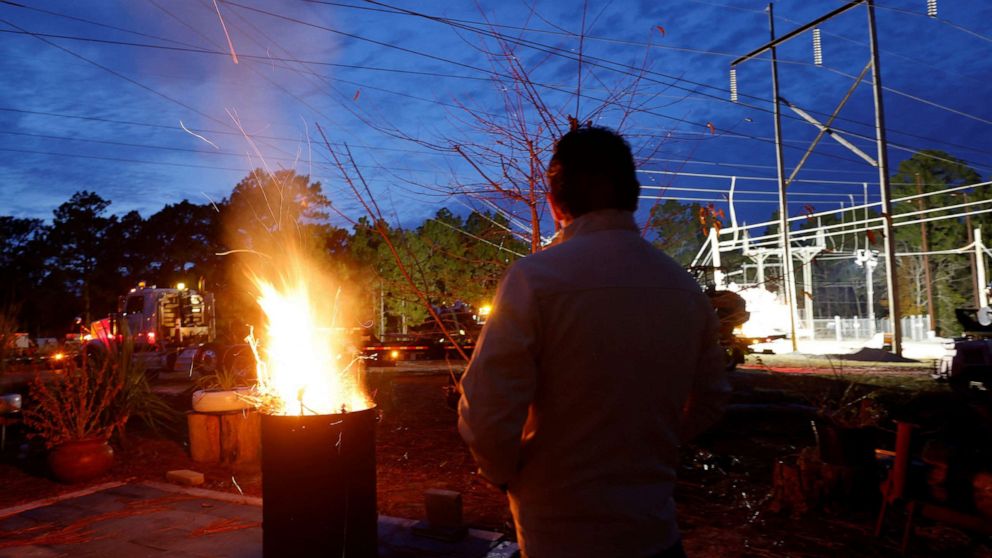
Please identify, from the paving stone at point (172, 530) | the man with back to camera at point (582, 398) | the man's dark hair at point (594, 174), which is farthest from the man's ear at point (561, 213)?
the paving stone at point (172, 530)

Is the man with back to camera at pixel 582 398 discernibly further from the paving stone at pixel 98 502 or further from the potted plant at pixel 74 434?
the potted plant at pixel 74 434

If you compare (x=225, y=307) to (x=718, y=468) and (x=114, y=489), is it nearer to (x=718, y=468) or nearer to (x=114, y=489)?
(x=114, y=489)

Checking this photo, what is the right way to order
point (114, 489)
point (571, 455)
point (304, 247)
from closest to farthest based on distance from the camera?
point (571, 455) → point (114, 489) → point (304, 247)

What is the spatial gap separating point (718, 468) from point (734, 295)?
2311 mm

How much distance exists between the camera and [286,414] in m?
3.66

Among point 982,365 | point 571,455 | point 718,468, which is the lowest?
point 718,468

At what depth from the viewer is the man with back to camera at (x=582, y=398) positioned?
151cm

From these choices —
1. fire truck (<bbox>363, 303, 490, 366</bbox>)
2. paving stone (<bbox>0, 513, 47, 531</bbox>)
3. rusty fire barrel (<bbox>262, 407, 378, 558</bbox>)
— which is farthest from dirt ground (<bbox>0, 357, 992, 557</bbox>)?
fire truck (<bbox>363, 303, 490, 366</bbox>)

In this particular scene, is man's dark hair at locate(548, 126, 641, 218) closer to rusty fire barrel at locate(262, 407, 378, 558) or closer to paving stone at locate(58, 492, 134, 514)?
rusty fire barrel at locate(262, 407, 378, 558)

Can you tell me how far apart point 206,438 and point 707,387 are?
7.03 meters

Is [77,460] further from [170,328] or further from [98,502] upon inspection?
[170,328]

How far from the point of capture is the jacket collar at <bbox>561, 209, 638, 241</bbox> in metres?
1.69

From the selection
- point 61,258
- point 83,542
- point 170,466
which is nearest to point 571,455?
point 83,542

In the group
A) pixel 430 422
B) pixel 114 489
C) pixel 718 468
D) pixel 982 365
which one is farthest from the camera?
pixel 430 422
